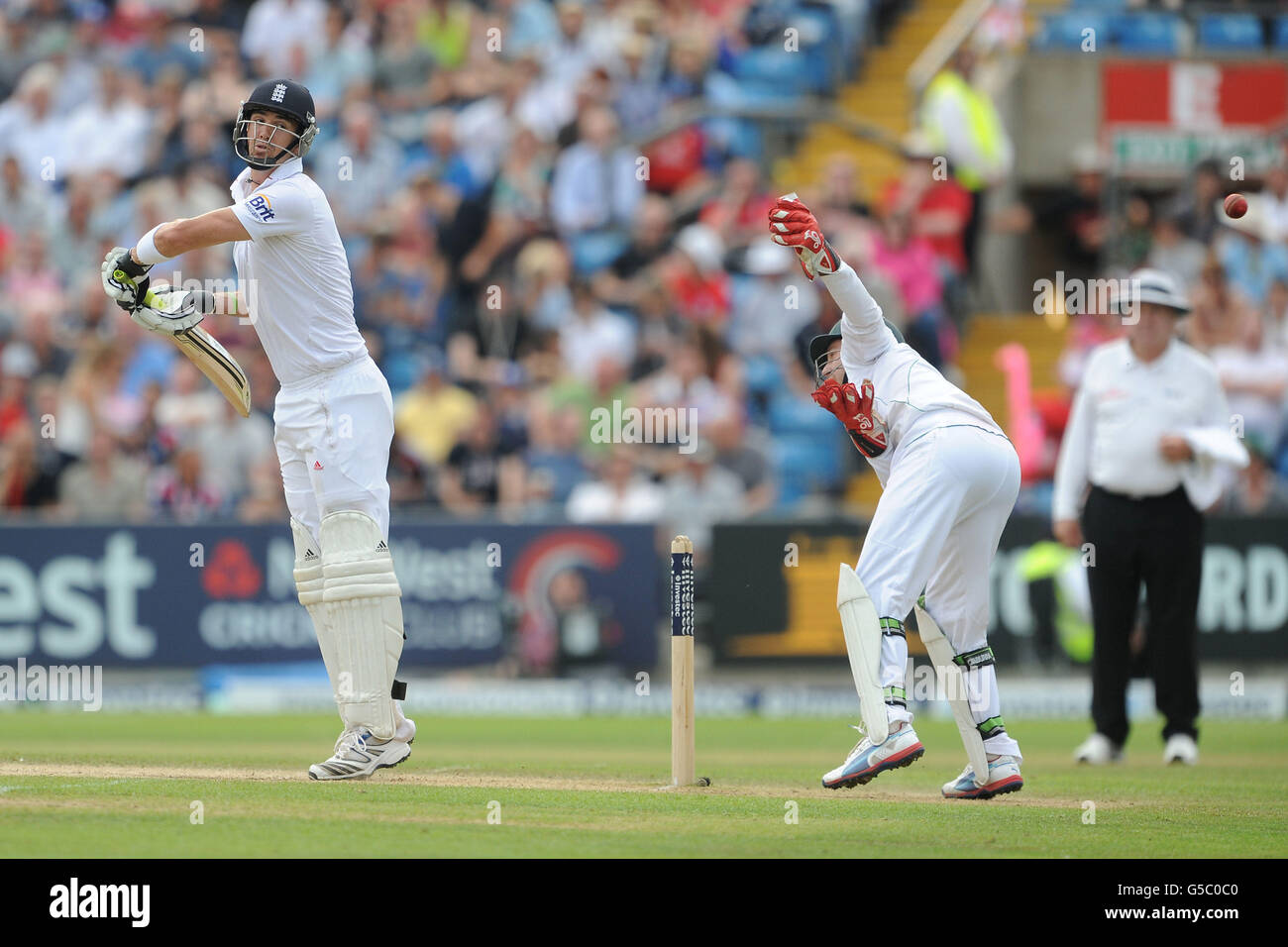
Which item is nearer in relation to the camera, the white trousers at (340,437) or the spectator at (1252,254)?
the white trousers at (340,437)

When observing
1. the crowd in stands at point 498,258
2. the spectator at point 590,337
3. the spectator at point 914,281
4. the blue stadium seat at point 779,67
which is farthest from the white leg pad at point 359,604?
the blue stadium seat at point 779,67

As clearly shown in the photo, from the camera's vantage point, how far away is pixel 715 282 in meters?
17.4

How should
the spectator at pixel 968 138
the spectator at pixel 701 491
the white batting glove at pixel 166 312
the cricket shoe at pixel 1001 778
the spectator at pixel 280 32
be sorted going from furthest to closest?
the spectator at pixel 280 32, the spectator at pixel 968 138, the spectator at pixel 701 491, the cricket shoe at pixel 1001 778, the white batting glove at pixel 166 312

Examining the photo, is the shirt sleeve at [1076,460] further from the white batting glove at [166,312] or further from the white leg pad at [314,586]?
the white batting glove at [166,312]

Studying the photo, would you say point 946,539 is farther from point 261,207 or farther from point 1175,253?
point 1175,253

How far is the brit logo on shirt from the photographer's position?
27.5 feet

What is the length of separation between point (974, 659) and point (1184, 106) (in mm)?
12419

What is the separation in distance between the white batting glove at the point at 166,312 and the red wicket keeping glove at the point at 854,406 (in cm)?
278

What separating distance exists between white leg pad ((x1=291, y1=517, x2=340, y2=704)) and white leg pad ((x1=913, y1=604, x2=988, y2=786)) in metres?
2.67

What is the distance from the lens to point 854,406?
27.8ft

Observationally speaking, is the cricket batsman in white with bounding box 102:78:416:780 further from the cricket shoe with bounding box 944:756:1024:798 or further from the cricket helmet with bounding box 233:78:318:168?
the cricket shoe with bounding box 944:756:1024:798

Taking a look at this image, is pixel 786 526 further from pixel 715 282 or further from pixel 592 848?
pixel 592 848

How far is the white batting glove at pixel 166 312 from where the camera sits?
8.63 m

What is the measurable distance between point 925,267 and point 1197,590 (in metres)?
6.41
